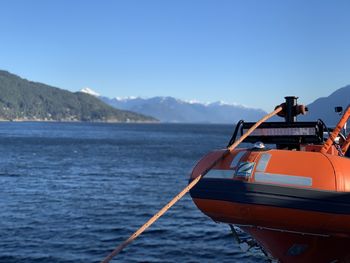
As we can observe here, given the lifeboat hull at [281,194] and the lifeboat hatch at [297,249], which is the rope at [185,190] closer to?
the lifeboat hull at [281,194]

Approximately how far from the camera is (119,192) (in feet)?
103

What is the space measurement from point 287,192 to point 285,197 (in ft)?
0.28

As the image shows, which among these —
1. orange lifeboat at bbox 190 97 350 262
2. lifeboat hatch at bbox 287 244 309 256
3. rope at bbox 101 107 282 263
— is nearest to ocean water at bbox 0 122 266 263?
lifeboat hatch at bbox 287 244 309 256

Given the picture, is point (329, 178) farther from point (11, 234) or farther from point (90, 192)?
point (90, 192)

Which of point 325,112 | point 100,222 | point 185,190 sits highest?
point 325,112

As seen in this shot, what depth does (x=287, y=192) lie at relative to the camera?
759cm

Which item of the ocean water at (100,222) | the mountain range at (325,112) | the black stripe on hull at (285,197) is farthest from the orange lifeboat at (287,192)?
the ocean water at (100,222)

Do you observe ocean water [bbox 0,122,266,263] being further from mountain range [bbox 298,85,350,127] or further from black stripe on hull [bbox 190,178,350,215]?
black stripe on hull [bbox 190,178,350,215]

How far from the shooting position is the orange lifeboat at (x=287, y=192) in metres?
7.52

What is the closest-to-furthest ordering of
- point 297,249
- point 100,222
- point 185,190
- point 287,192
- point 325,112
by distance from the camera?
point 287,192 < point 185,190 < point 297,249 < point 325,112 < point 100,222

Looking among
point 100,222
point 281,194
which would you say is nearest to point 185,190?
point 281,194

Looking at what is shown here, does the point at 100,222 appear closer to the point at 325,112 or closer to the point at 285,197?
the point at 325,112

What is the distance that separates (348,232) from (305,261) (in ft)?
5.45

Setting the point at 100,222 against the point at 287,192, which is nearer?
the point at 287,192
